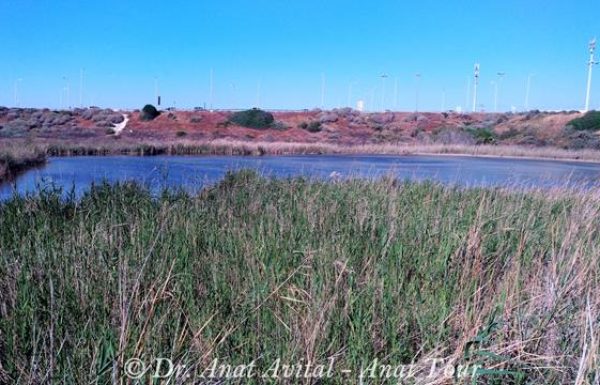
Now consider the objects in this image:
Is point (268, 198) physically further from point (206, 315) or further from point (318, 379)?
point (318, 379)

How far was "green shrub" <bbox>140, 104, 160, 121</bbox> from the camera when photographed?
206 ft

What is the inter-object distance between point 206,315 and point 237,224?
2.36 meters

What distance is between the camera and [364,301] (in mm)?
3348

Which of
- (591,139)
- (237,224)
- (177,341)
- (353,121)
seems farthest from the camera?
(353,121)

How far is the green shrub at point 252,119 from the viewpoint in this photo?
203 ft

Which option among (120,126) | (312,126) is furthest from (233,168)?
(312,126)

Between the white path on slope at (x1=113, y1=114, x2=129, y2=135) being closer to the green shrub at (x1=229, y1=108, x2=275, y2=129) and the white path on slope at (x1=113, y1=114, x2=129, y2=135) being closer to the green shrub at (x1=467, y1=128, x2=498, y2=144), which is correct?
the green shrub at (x1=229, y1=108, x2=275, y2=129)

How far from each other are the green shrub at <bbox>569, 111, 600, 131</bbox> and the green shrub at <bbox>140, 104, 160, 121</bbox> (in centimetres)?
4820

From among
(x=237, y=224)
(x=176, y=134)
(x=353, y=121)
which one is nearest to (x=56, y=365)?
(x=237, y=224)

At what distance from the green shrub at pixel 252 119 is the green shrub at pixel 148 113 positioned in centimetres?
955

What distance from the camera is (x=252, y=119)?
205 feet

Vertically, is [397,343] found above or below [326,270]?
below

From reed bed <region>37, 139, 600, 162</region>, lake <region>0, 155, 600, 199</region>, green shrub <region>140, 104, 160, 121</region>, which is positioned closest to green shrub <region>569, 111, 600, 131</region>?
reed bed <region>37, 139, 600, 162</region>

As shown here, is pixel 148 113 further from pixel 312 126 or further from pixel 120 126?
pixel 312 126
